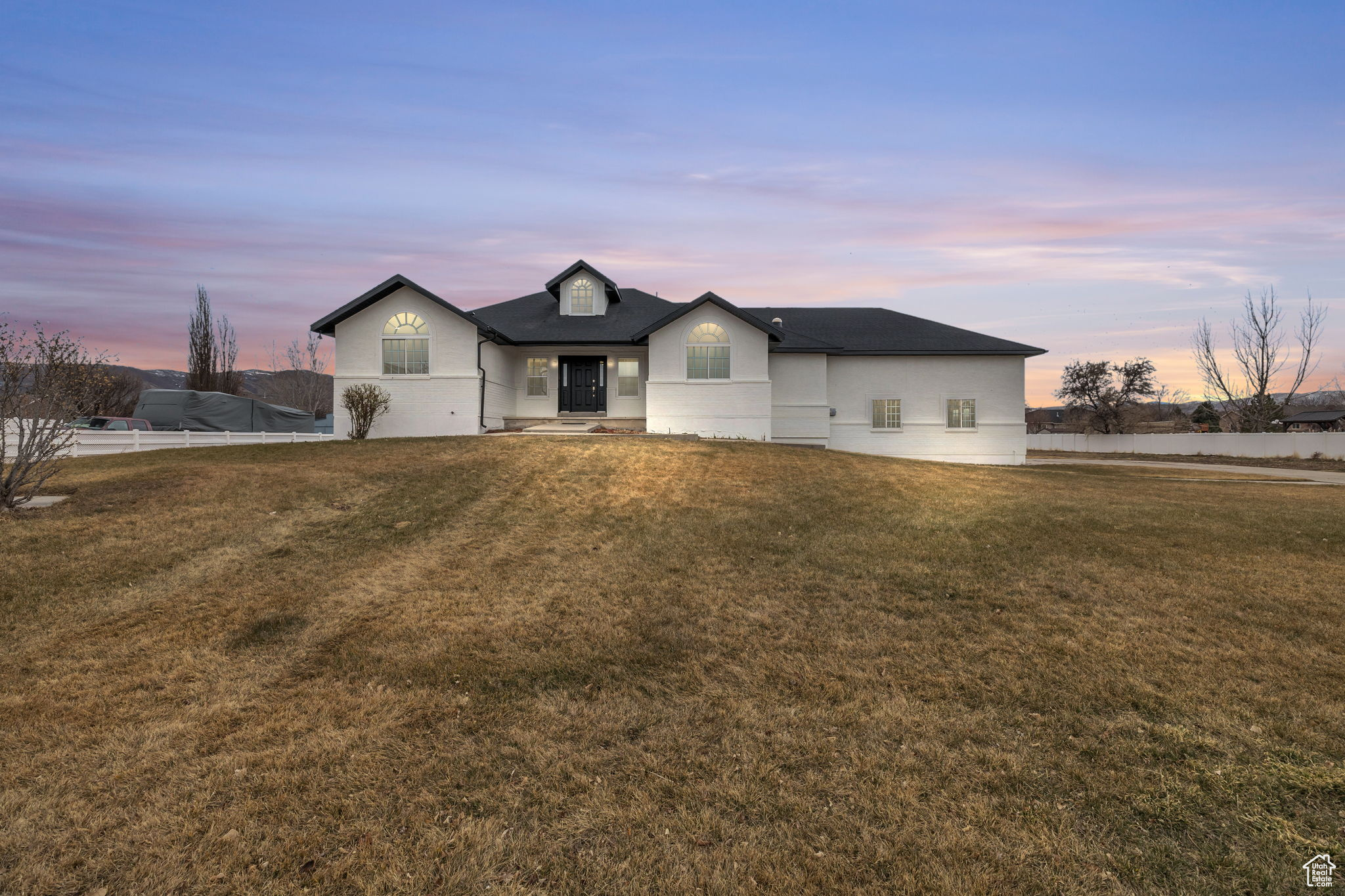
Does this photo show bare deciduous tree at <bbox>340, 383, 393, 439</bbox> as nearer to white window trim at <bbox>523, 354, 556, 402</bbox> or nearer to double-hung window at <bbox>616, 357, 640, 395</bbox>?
white window trim at <bbox>523, 354, 556, 402</bbox>

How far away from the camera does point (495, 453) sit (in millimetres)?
15742

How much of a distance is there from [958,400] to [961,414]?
1.84ft

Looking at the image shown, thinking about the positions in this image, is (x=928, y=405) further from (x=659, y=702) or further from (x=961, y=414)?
(x=659, y=702)

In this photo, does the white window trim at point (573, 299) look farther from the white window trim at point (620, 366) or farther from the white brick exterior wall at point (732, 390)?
the white window trim at point (620, 366)

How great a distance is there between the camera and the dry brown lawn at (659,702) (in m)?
3.41

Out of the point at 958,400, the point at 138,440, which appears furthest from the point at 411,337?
the point at 958,400

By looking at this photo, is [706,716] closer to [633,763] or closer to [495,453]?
[633,763]

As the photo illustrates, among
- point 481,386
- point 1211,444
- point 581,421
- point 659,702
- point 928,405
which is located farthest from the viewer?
point 1211,444

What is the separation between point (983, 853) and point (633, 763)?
2.17 meters

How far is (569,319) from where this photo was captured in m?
24.5

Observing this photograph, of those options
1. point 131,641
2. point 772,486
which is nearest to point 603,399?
point 772,486

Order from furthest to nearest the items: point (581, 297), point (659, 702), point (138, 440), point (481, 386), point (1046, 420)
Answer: point (1046, 420) < point (581, 297) < point (481, 386) < point (138, 440) < point (659, 702)

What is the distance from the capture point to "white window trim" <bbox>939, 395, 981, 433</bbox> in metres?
24.1

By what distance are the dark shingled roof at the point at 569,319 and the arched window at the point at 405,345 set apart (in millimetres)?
2824
